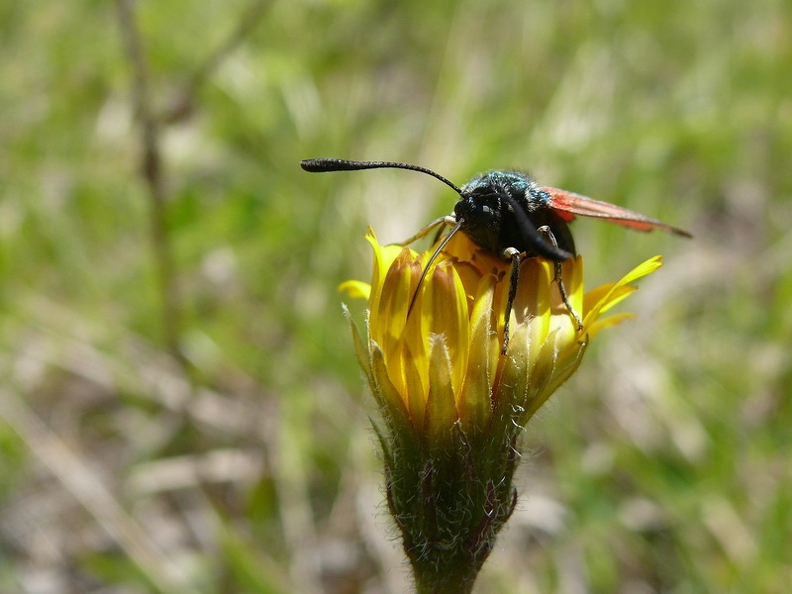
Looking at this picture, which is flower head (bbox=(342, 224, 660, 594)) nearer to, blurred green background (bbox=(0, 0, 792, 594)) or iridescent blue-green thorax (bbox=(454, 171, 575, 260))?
iridescent blue-green thorax (bbox=(454, 171, 575, 260))

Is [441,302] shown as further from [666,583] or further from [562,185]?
[562,185]

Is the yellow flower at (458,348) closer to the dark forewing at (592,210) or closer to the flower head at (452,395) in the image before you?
the flower head at (452,395)

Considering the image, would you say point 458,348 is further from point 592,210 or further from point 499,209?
point 592,210

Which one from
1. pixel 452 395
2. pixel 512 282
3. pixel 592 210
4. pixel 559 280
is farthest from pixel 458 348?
pixel 592 210

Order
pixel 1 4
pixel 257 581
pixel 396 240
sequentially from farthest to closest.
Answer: pixel 1 4 < pixel 396 240 < pixel 257 581

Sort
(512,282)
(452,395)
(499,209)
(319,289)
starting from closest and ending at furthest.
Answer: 1. (452,395)
2. (512,282)
3. (499,209)
4. (319,289)

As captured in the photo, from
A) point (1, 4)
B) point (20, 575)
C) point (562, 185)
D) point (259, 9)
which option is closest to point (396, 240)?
point (562, 185)
